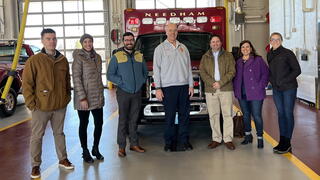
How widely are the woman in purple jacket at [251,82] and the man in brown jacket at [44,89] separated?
2592mm

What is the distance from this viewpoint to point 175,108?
19.1 ft

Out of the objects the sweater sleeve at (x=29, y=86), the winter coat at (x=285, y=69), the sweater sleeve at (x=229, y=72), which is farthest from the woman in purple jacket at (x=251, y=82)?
the sweater sleeve at (x=29, y=86)

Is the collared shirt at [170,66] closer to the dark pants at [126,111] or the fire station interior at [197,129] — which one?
the dark pants at [126,111]

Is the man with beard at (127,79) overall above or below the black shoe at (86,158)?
above

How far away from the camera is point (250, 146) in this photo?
6.16 meters

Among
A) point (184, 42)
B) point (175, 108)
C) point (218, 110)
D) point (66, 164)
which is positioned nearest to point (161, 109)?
point (175, 108)

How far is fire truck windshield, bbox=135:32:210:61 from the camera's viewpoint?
7727mm

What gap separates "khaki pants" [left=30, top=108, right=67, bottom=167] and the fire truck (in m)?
1.82

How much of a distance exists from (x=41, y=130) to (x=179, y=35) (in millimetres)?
4033

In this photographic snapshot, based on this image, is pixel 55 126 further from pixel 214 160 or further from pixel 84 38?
pixel 214 160

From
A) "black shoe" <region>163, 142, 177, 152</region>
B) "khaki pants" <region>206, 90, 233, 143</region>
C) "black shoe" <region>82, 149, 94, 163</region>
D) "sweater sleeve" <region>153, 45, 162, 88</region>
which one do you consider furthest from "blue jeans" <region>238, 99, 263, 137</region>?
"black shoe" <region>82, 149, 94, 163</region>

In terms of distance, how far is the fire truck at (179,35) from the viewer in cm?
657

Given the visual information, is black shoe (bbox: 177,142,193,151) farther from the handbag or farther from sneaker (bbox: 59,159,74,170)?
sneaker (bbox: 59,159,74,170)

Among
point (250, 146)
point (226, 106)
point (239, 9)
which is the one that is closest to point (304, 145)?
point (250, 146)
